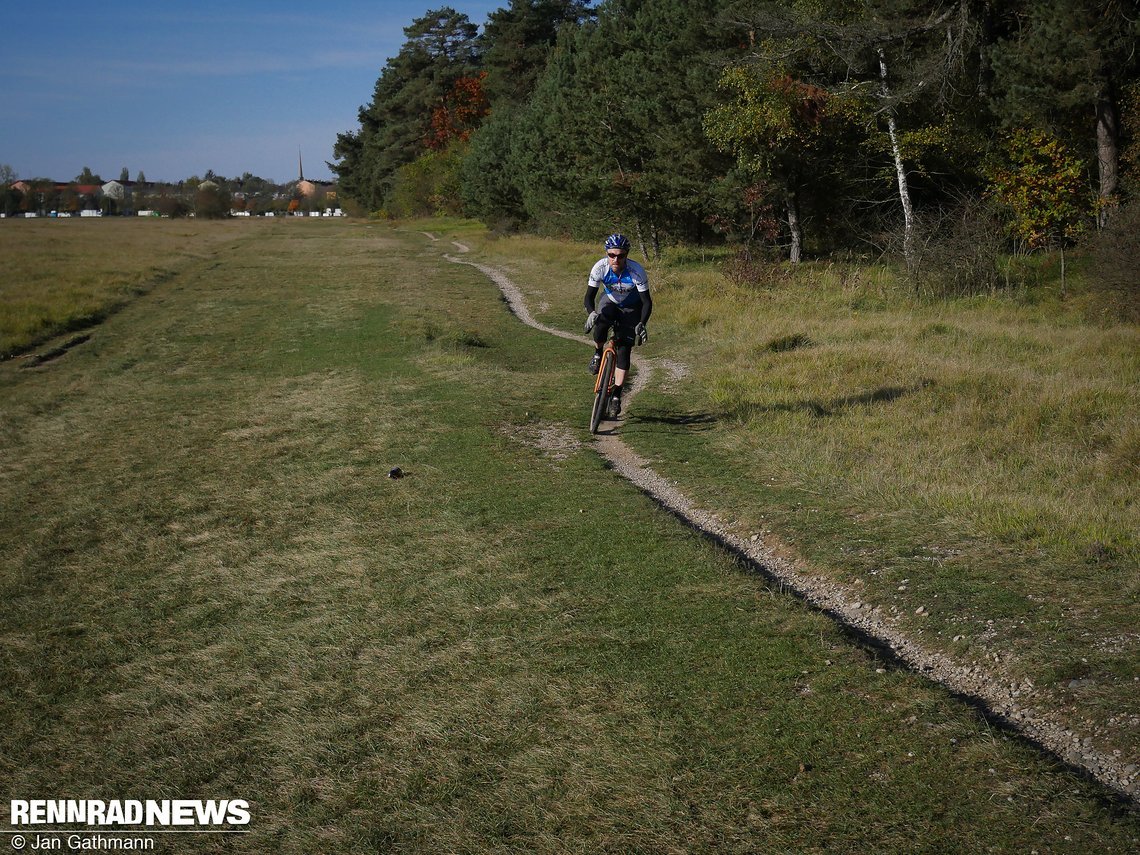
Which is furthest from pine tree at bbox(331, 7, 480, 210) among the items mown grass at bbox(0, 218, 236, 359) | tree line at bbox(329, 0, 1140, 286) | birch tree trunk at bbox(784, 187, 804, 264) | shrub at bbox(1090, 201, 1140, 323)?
shrub at bbox(1090, 201, 1140, 323)

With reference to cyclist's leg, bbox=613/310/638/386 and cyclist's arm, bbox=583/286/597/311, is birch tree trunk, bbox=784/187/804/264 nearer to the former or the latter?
cyclist's leg, bbox=613/310/638/386

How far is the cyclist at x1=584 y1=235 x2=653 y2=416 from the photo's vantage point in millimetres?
9992

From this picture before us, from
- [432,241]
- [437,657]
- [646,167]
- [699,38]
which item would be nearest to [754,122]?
[699,38]

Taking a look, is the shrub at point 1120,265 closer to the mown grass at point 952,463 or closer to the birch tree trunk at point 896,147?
the mown grass at point 952,463

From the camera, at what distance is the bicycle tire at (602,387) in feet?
33.3

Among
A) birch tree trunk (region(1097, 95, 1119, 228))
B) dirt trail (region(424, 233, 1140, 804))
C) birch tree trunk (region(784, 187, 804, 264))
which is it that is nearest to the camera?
dirt trail (region(424, 233, 1140, 804))

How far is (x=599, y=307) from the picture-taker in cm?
1020

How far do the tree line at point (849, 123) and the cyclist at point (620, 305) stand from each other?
36.2 feet

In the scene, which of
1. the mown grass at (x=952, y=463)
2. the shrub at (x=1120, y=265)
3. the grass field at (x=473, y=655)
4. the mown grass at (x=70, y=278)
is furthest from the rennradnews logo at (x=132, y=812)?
the mown grass at (x=70, y=278)

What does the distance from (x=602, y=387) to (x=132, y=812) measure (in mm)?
6965

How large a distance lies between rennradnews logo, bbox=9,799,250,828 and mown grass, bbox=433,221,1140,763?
13.0ft

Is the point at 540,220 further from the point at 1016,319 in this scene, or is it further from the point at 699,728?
the point at 699,728

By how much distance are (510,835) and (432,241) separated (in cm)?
5382

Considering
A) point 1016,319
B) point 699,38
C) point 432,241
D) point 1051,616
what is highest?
point 699,38
